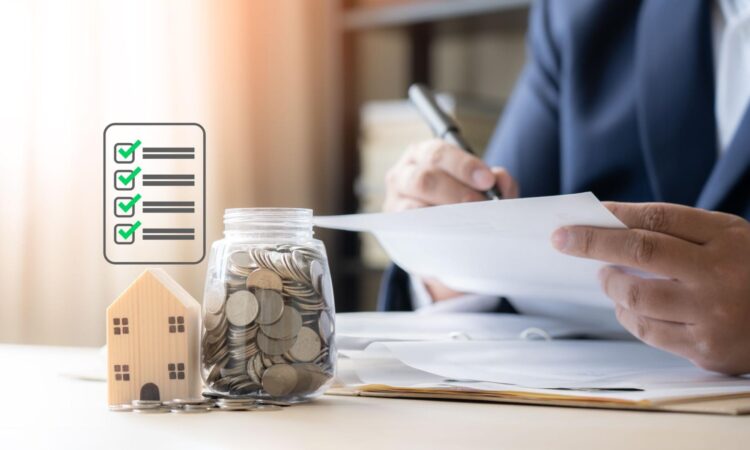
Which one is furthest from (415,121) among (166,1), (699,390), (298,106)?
(699,390)

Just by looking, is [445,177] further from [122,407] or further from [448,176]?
[122,407]

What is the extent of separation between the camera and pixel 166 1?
1.88 metres

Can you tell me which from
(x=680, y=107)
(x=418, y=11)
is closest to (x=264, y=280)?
(x=680, y=107)

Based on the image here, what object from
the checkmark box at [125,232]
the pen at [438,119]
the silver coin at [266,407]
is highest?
the pen at [438,119]

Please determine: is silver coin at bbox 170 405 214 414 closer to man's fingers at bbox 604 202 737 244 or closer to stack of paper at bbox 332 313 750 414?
stack of paper at bbox 332 313 750 414

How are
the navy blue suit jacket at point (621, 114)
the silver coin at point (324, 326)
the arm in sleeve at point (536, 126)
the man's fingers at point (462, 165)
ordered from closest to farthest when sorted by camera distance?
the silver coin at point (324, 326) < the man's fingers at point (462, 165) < the navy blue suit jacket at point (621, 114) < the arm in sleeve at point (536, 126)

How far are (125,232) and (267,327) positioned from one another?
158 mm

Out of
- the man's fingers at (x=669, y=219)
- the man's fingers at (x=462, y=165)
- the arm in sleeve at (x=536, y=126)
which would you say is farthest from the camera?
the arm in sleeve at (x=536, y=126)

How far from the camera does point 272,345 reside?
0.52 meters

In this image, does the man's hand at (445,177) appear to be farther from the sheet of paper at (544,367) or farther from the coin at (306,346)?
the coin at (306,346)

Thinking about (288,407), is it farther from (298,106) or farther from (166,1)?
(298,106)

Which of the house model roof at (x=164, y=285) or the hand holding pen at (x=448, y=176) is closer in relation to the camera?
the house model roof at (x=164, y=285)

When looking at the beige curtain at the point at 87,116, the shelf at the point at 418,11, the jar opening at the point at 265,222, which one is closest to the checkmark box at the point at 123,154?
the jar opening at the point at 265,222

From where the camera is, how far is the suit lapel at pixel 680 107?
1.09 m
